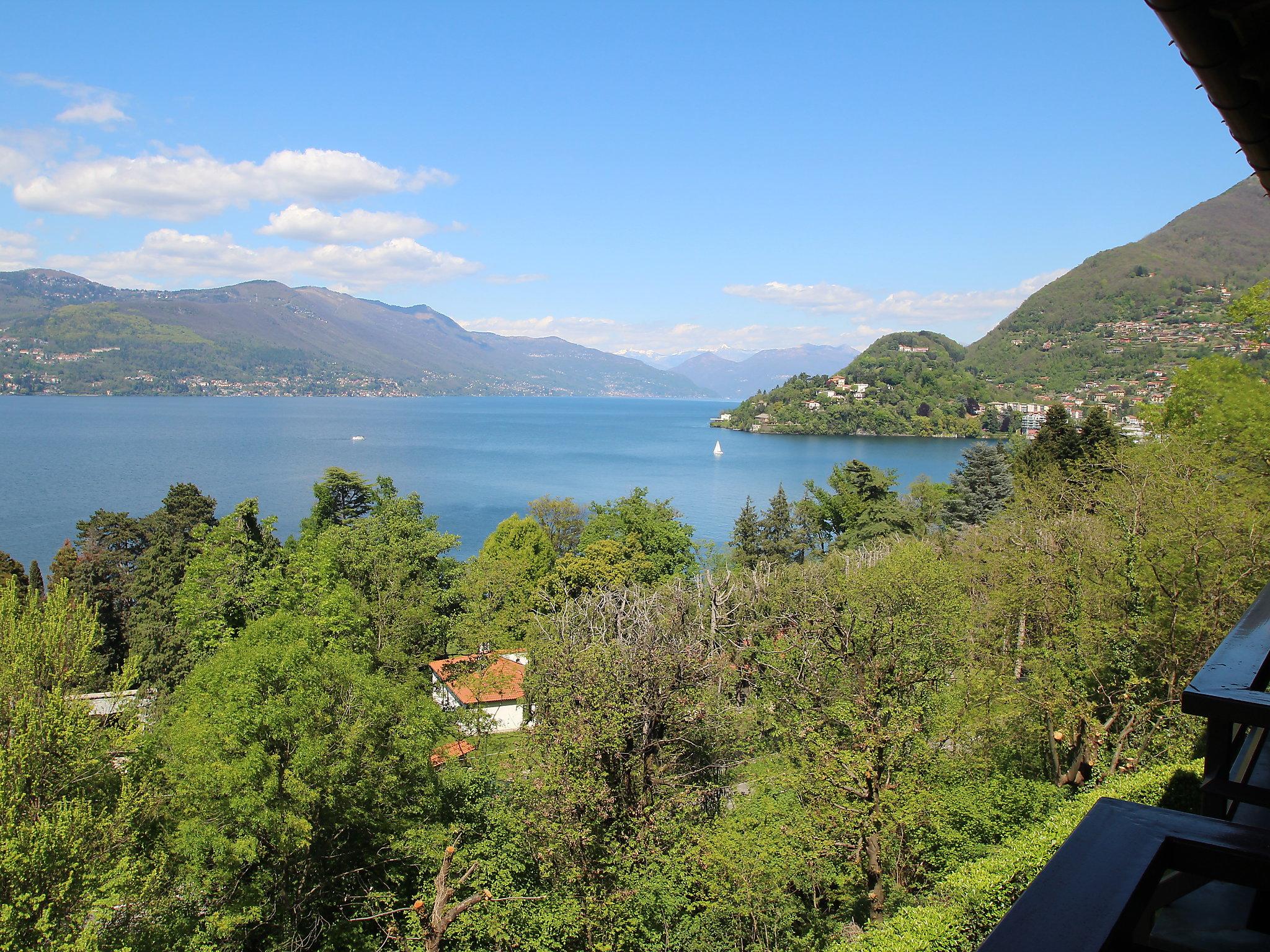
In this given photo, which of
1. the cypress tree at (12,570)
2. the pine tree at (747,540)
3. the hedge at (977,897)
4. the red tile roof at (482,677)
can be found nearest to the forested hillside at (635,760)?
the hedge at (977,897)

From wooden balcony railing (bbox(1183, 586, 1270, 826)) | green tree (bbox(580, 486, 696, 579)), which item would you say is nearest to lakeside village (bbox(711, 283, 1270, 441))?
green tree (bbox(580, 486, 696, 579))

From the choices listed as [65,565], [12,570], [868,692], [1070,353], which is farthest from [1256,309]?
[1070,353]

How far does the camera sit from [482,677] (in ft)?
75.7

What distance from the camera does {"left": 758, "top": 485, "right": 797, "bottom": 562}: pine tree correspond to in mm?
40875

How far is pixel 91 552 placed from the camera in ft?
109

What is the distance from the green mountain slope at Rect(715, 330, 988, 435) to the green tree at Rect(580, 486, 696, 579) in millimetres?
96481

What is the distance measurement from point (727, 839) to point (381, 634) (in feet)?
39.3

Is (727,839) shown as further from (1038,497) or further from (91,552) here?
(91,552)

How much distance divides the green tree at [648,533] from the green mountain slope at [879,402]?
3798 inches

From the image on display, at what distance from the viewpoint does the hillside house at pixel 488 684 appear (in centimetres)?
2328

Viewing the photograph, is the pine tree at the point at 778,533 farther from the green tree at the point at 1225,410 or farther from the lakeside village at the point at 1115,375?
the lakeside village at the point at 1115,375

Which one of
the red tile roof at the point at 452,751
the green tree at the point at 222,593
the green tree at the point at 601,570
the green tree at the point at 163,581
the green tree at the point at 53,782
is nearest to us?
the green tree at the point at 53,782

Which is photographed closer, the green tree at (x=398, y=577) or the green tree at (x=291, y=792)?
the green tree at (x=291, y=792)

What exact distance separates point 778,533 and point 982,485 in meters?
11.0
